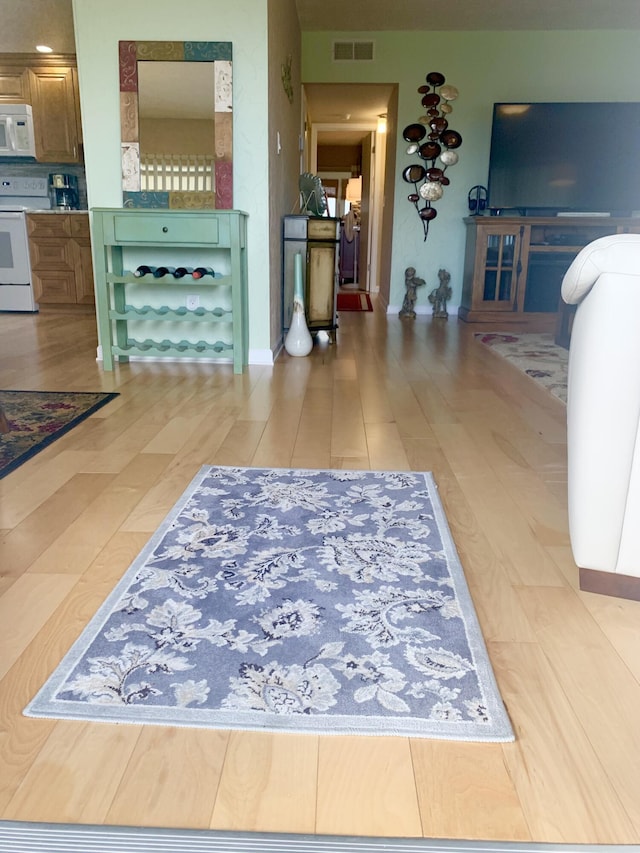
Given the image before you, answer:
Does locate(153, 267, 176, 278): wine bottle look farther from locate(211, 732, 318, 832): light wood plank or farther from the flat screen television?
the flat screen television

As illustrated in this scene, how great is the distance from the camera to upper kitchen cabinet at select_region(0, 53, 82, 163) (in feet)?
19.0

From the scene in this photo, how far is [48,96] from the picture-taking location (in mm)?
5863

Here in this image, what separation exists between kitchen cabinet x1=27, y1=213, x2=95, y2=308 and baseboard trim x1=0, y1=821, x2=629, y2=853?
5641 millimetres

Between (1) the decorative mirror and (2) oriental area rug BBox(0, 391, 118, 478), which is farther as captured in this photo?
(1) the decorative mirror

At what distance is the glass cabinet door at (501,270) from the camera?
5.49 m

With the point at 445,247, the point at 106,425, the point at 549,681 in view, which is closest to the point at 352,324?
the point at 445,247

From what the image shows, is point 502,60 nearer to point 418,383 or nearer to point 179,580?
point 418,383

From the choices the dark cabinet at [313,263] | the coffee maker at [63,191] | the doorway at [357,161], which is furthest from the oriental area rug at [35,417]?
the coffee maker at [63,191]

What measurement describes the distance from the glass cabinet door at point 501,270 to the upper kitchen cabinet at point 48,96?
3.86 metres

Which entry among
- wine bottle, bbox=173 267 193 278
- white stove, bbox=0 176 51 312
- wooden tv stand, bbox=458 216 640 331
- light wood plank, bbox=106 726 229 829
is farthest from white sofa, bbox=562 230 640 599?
white stove, bbox=0 176 51 312

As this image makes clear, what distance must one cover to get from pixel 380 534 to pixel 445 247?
509cm

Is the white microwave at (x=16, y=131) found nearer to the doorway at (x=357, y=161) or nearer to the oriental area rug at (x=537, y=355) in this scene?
the doorway at (x=357, y=161)

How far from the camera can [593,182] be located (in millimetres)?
5656

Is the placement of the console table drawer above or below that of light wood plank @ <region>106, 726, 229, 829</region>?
above
